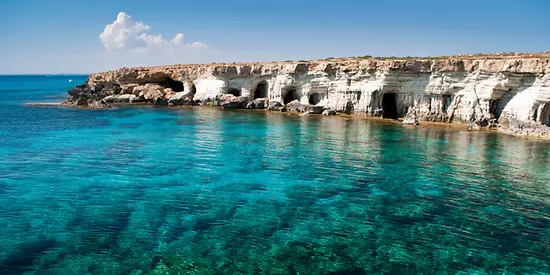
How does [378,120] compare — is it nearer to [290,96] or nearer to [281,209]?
[290,96]

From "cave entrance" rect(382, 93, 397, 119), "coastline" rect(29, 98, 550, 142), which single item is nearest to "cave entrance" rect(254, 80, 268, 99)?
"coastline" rect(29, 98, 550, 142)

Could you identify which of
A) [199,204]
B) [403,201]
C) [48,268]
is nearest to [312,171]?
[403,201]

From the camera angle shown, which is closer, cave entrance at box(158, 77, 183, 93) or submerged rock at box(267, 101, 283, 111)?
submerged rock at box(267, 101, 283, 111)

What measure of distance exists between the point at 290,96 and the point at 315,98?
480 cm

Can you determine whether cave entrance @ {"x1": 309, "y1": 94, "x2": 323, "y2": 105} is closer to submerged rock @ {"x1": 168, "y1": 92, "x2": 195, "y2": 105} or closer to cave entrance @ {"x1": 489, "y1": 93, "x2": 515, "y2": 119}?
submerged rock @ {"x1": 168, "y1": 92, "x2": 195, "y2": 105}

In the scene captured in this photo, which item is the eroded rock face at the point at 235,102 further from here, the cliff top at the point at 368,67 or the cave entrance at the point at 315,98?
the cave entrance at the point at 315,98

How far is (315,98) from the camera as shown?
Answer: 168 feet

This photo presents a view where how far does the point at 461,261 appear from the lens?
12.6 meters

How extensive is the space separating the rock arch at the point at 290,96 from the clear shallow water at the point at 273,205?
21101mm

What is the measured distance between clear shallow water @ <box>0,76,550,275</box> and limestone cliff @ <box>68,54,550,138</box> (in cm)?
664

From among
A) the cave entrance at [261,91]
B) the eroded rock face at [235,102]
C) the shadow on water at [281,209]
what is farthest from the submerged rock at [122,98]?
Answer: the shadow on water at [281,209]

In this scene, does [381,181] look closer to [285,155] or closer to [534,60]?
[285,155]

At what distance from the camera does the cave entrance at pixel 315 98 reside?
50725 mm

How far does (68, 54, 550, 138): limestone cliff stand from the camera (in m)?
35.7
